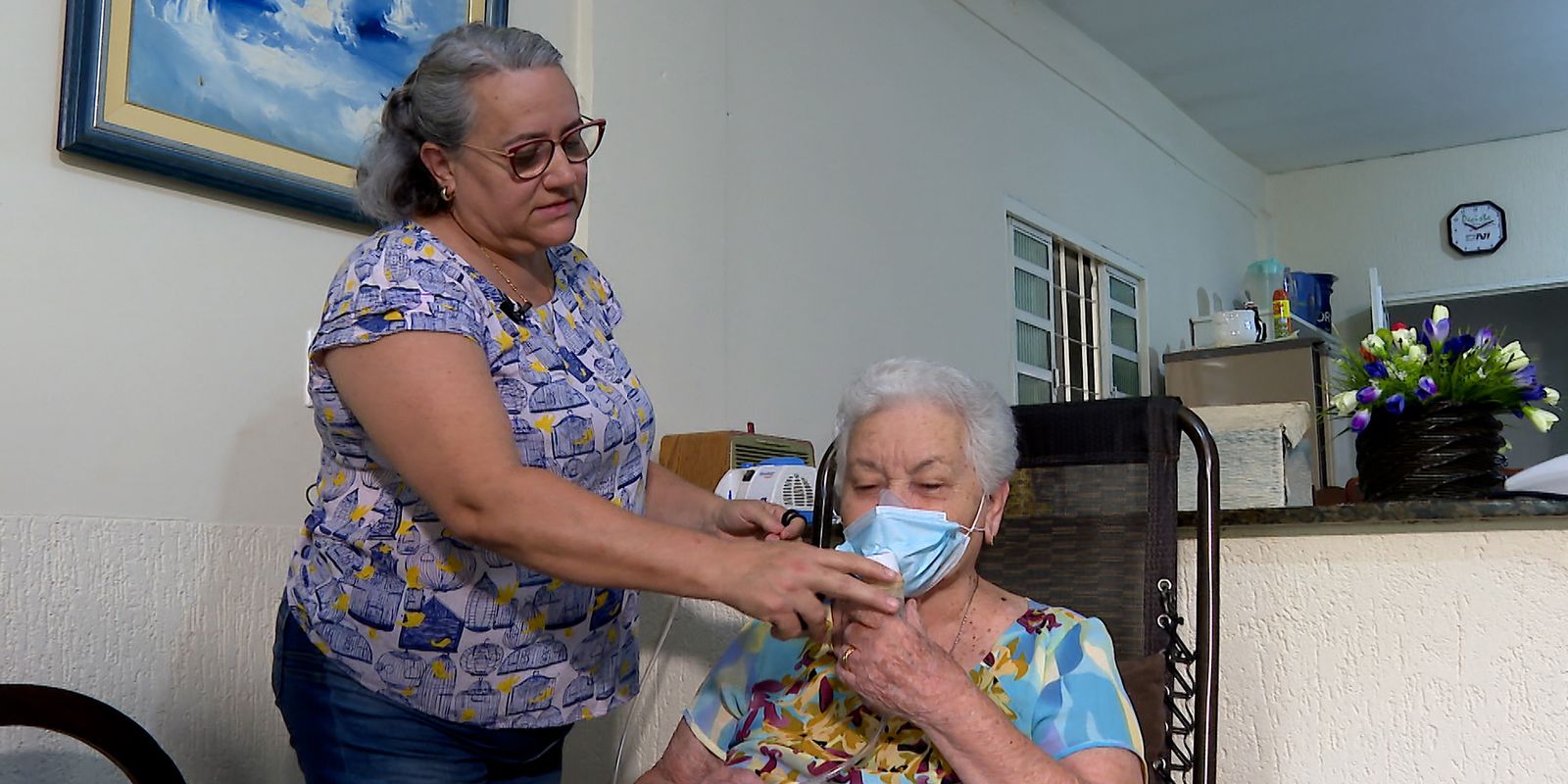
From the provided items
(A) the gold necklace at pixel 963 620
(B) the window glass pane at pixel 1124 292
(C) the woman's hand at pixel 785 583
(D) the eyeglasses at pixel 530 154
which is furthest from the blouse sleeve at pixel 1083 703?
(B) the window glass pane at pixel 1124 292

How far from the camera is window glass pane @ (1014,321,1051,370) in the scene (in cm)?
434

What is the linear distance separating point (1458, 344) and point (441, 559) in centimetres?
135

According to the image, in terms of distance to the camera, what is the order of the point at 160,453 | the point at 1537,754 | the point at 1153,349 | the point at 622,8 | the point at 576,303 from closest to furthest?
the point at 1537,754, the point at 576,303, the point at 160,453, the point at 622,8, the point at 1153,349

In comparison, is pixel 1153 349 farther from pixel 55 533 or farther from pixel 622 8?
pixel 55 533

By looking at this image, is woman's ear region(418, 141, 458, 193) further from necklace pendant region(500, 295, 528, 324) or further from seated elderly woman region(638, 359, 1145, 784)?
seated elderly woman region(638, 359, 1145, 784)

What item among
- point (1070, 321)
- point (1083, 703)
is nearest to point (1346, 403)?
point (1083, 703)

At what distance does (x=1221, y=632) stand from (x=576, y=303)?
954 mm

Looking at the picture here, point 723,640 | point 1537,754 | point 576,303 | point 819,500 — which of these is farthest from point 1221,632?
point 576,303

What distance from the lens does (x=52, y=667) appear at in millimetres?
1660

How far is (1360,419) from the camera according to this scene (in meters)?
1.77

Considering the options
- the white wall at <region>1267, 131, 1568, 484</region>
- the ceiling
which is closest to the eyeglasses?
the ceiling

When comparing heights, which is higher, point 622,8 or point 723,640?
point 622,8

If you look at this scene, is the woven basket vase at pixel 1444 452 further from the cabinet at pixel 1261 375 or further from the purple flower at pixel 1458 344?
the cabinet at pixel 1261 375

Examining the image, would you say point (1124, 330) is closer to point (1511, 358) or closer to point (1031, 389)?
point (1031, 389)
